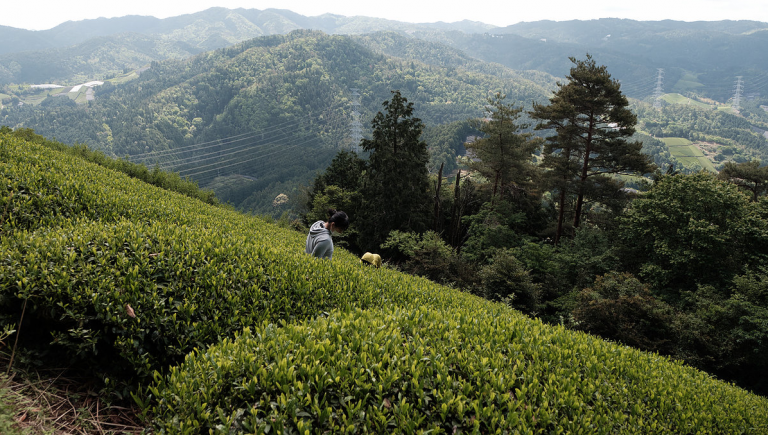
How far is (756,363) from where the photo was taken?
12.5 meters

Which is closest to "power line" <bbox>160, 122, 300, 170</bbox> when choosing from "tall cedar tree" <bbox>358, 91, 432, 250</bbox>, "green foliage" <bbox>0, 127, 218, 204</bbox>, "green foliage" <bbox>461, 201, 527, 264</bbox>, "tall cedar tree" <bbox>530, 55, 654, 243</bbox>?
"tall cedar tree" <bbox>358, 91, 432, 250</bbox>

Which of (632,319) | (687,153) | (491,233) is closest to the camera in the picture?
(632,319)

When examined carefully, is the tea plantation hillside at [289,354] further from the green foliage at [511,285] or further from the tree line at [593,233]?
the green foliage at [511,285]

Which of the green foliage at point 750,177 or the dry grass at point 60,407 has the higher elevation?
the dry grass at point 60,407

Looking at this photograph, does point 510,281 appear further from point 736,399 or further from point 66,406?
point 66,406

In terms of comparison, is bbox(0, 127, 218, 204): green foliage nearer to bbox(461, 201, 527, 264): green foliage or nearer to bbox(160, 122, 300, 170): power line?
bbox(461, 201, 527, 264): green foliage

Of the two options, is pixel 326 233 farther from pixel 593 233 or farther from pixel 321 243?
pixel 593 233

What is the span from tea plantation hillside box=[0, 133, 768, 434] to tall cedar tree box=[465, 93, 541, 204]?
27.6 m

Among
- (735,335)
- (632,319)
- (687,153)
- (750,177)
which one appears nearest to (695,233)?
(735,335)

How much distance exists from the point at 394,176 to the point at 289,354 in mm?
26006

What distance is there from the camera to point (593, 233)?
2430 centimetres

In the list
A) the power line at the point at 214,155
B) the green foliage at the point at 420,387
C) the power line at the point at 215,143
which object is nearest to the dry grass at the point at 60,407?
the green foliage at the point at 420,387

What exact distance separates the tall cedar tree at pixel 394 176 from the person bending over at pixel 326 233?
854 inches

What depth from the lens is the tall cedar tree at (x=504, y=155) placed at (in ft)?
107
